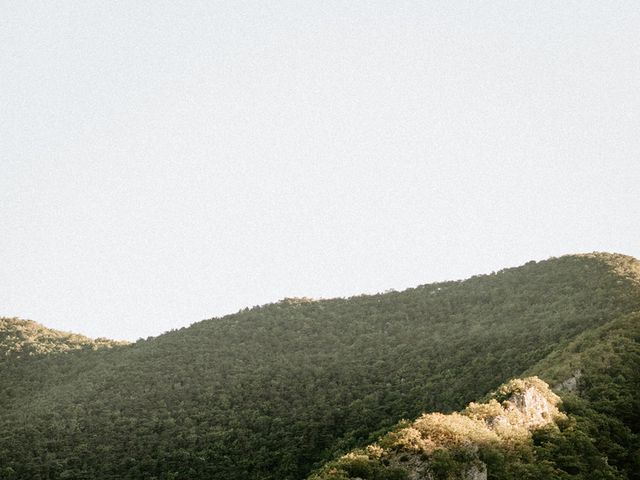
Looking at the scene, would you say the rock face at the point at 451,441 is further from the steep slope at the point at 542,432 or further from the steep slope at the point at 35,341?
the steep slope at the point at 35,341

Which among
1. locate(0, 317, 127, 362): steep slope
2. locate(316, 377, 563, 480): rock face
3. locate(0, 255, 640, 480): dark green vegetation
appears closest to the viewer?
locate(316, 377, 563, 480): rock face

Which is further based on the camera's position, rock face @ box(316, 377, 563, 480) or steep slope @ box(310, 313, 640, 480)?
steep slope @ box(310, 313, 640, 480)

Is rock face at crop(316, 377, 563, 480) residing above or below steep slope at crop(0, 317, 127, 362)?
below

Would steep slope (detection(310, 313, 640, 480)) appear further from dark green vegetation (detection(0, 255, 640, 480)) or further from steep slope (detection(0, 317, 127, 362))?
steep slope (detection(0, 317, 127, 362))

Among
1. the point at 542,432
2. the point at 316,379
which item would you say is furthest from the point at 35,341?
the point at 542,432

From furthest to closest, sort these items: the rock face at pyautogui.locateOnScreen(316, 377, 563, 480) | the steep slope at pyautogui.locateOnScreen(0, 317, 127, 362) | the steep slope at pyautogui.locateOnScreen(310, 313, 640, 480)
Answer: the steep slope at pyautogui.locateOnScreen(0, 317, 127, 362), the steep slope at pyautogui.locateOnScreen(310, 313, 640, 480), the rock face at pyautogui.locateOnScreen(316, 377, 563, 480)

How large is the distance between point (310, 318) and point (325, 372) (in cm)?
1007

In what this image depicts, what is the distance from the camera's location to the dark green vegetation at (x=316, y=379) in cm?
2658

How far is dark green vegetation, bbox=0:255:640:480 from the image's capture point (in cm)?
2658

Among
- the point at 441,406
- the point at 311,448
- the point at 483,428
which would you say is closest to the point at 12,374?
the point at 311,448

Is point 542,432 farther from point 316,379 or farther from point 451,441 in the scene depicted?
point 316,379

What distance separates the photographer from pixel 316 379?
111 feet

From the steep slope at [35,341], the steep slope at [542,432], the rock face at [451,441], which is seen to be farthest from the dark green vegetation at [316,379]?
the rock face at [451,441]

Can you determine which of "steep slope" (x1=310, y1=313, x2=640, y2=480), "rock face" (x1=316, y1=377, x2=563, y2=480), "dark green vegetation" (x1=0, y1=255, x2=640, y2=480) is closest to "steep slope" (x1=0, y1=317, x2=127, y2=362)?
"dark green vegetation" (x1=0, y1=255, x2=640, y2=480)
